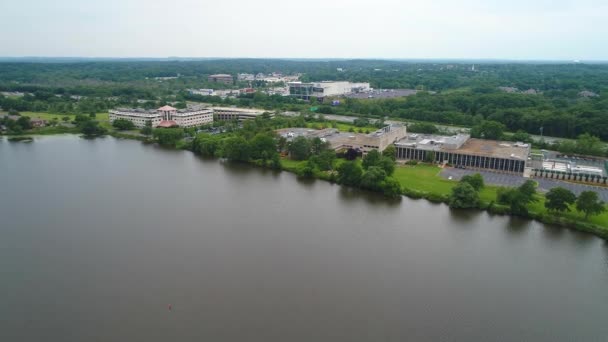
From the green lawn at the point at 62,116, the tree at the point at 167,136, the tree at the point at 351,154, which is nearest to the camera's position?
the tree at the point at 351,154

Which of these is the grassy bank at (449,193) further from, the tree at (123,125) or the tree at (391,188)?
the tree at (123,125)

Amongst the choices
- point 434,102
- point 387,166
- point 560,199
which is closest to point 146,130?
point 387,166

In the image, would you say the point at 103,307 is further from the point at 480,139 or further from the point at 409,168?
the point at 480,139

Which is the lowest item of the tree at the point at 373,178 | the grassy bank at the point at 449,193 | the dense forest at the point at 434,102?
the grassy bank at the point at 449,193

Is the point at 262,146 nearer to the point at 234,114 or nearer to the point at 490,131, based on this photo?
the point at 234,114

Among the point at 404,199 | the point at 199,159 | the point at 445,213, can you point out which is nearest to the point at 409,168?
the point at 404,199

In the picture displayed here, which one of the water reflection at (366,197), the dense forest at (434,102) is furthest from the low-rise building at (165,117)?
the water reflection at (366,197)
